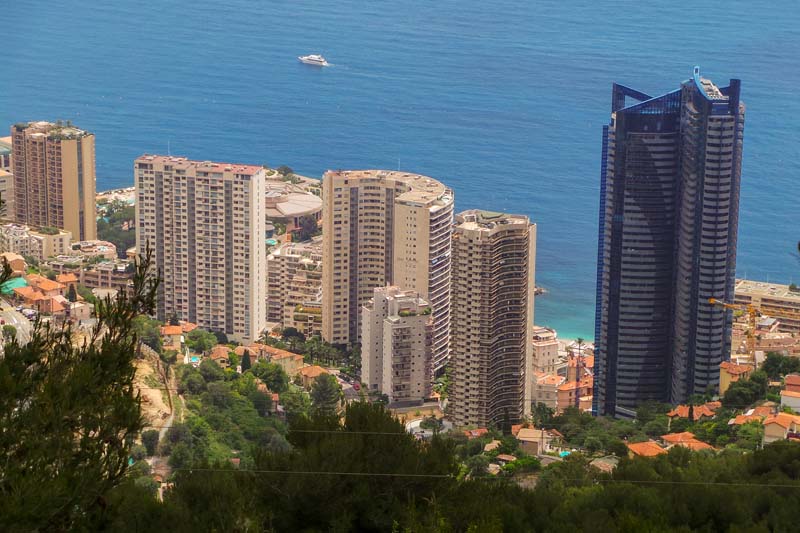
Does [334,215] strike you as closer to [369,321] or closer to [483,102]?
[369,321]

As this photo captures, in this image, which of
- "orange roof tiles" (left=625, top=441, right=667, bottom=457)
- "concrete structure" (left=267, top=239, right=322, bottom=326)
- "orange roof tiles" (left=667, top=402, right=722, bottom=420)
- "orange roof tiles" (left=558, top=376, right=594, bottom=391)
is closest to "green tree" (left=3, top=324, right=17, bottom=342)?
"orange roof tiles" (left=625, top=441, right=667, bottom=457)

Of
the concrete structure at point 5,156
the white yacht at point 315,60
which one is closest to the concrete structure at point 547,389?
the concrete structure at point 5,156

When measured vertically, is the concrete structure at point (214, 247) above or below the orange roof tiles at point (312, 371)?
above

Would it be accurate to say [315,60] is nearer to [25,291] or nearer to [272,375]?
[25,291]

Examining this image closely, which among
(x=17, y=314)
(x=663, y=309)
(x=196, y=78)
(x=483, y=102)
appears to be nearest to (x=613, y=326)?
(x=663, y=309)

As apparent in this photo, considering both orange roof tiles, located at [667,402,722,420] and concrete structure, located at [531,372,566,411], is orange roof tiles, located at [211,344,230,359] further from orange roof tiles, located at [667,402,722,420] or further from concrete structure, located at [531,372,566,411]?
orange roof tiles, located at [667,402,722,420]

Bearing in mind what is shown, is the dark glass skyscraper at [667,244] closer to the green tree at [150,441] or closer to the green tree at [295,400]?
the green tree at [295,400]
